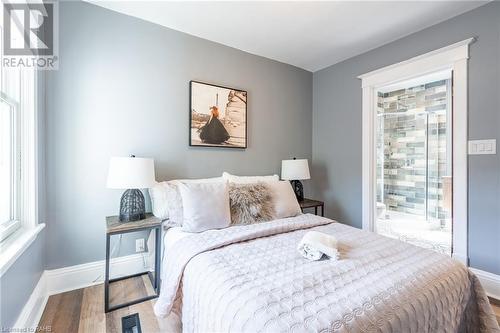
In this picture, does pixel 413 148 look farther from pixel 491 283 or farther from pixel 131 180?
pixel 131 180

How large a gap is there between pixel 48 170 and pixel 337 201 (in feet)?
10.5

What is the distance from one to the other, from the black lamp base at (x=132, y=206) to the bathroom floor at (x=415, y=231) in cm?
322

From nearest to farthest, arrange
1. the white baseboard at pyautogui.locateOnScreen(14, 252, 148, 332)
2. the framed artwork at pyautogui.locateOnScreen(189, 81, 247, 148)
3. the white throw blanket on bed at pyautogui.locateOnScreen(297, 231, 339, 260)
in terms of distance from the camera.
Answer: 1. the white throw blanket on bed at pyautogui.locateOnScreen(297, 231, 339, 260)
2. the white baseboard at pyautogui.locateOnScreen(14, 252, 148, 332)
3. the framed artwork at pyautogui.locateOnScreen(189, 81, 247, 148)

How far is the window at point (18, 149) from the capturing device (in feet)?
4.91

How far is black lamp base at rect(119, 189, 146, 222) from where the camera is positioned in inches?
78.6

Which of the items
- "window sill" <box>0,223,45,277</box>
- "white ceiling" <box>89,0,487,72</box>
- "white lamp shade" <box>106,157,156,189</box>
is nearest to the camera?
"window sill" <box>0,223,45,277</box>

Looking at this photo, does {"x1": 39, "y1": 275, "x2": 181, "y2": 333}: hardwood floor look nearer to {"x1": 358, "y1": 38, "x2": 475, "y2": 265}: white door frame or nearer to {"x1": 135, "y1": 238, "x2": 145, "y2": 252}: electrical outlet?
{"x1": 135, "y1": 238, "x2": 145, "y2": 252}: electrical outlet

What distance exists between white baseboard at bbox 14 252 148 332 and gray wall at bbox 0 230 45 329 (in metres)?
0.08

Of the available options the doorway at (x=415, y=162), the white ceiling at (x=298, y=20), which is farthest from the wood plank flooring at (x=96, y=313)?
the white ceiling at (x=298, y=20)

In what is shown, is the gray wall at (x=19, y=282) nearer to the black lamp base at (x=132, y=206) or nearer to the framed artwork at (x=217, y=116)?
the black lamp base at (x=132, y=206)

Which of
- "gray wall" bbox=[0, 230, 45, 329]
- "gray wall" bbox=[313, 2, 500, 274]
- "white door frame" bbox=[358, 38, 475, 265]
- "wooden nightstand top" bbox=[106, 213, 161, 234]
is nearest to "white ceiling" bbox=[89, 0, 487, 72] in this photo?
"gray wall" bbox=[313, 2, 500, 274]

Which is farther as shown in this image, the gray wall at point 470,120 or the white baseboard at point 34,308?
the gray wall at point 470,120

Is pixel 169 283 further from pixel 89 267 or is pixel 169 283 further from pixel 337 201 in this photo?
pixel 337 201

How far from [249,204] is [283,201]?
37 centimetres
